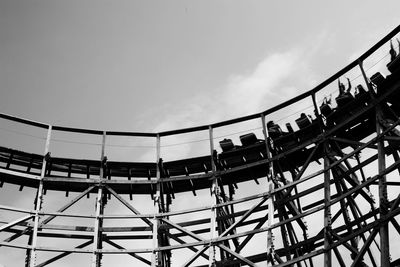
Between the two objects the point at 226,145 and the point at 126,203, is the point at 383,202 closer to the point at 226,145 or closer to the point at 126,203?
the point at 226,145

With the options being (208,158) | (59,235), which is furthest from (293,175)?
(59,235)

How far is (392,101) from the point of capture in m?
15.0

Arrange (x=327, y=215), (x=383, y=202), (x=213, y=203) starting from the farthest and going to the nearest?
(x=213, y=203), (x=327, y=215), (x=383, y=202)

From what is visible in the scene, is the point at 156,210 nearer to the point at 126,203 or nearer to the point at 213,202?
the point at 126,203

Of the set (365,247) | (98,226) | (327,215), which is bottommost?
(365,247)

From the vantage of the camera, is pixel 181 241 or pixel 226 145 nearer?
pixel 181 241

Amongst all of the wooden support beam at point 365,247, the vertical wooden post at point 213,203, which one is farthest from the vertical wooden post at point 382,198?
the vertical wooden post at point 213,203

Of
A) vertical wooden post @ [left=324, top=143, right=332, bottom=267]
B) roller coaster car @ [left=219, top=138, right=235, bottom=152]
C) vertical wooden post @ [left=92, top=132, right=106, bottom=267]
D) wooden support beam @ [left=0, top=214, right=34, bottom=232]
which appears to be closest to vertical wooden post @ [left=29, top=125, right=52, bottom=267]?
wooden support beam @ [left=0, top=214, right=34, bottom=232]

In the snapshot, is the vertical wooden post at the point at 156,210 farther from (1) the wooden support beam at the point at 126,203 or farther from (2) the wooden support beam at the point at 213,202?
(2) the wooden support beam at the point at 213,202

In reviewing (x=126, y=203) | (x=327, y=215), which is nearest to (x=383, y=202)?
(x=327, y=215)

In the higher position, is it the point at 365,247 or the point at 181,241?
the point at 181,241

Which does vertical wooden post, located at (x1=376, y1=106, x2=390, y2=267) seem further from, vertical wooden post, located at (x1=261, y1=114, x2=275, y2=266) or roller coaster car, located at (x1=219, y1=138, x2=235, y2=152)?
roller coaster car, located at (x1=219, y1=138, x2=235, y2=152)

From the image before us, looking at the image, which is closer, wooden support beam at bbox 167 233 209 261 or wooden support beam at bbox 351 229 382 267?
wooden support beam at bbox 351 229 382 267

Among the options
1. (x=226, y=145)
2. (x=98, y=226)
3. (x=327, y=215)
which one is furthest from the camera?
(x=226, y=145)
